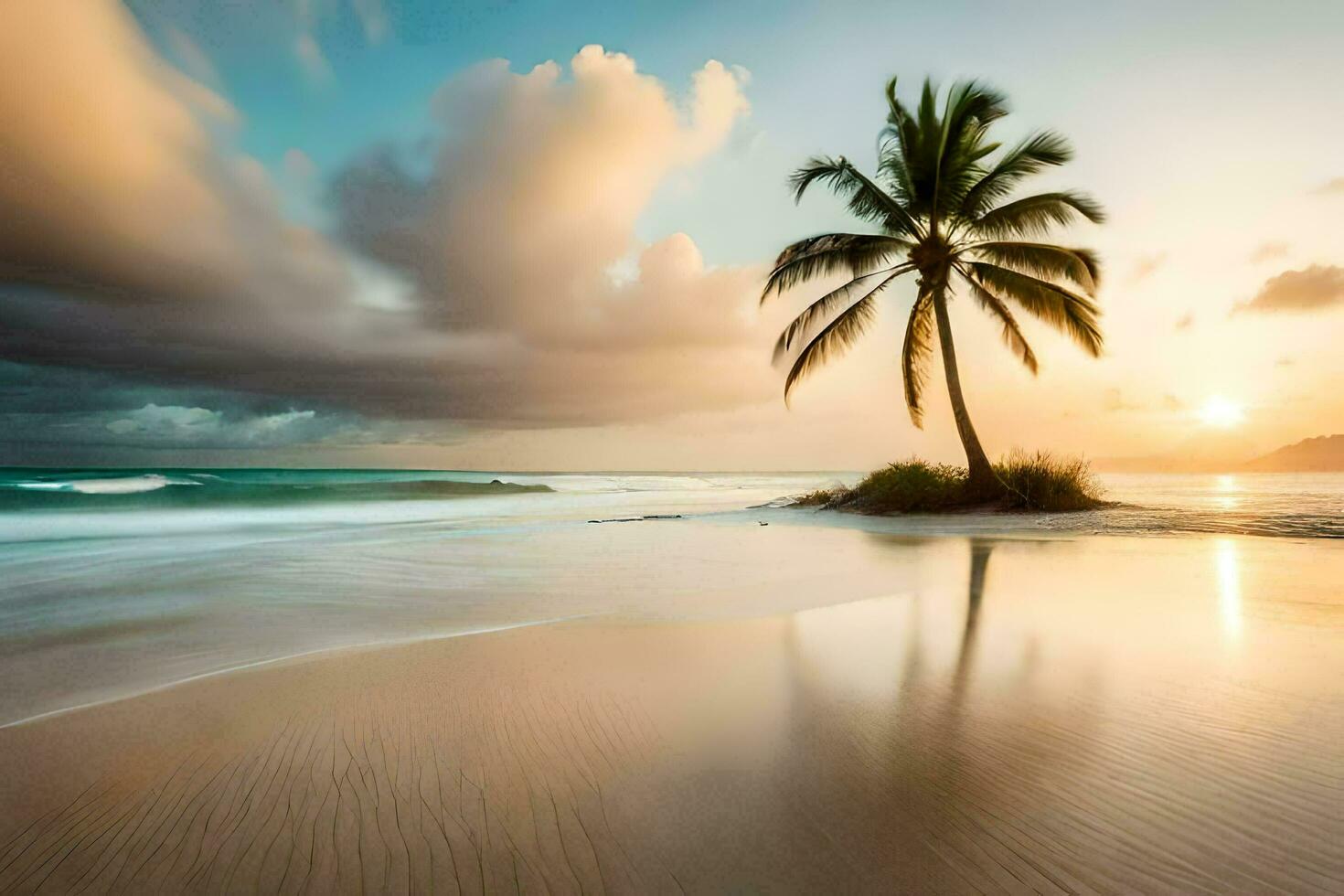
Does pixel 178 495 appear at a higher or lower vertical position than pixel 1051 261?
lower

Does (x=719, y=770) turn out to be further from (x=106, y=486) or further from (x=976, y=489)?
(x=106, y=486)

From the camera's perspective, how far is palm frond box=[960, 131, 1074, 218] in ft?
42.3

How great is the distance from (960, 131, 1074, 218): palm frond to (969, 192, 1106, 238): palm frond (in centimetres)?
35

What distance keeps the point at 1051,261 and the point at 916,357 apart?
3.16m

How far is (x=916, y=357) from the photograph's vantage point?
14.2 m

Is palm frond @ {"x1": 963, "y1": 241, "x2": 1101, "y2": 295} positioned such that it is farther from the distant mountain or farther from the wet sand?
the distant mountain

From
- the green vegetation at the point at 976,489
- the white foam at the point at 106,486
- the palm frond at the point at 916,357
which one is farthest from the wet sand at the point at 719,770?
the white foam at the point at 106,486

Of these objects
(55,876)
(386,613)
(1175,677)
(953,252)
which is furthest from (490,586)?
(953,252)

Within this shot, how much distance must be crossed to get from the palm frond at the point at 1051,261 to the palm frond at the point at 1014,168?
1.01m

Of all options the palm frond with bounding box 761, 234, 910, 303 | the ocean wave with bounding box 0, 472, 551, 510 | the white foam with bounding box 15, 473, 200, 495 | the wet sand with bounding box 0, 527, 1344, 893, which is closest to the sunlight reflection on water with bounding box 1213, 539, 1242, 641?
the wet sand with bounding box 0, 527, 1344, 893

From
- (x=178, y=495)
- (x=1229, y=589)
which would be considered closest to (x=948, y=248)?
(x=1229, y=589)

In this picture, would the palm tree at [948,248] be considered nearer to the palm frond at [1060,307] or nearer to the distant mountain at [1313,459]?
the palm frond at [1060,307]

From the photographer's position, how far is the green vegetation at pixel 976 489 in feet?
39.4

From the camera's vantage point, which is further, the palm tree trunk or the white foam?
the white foam
